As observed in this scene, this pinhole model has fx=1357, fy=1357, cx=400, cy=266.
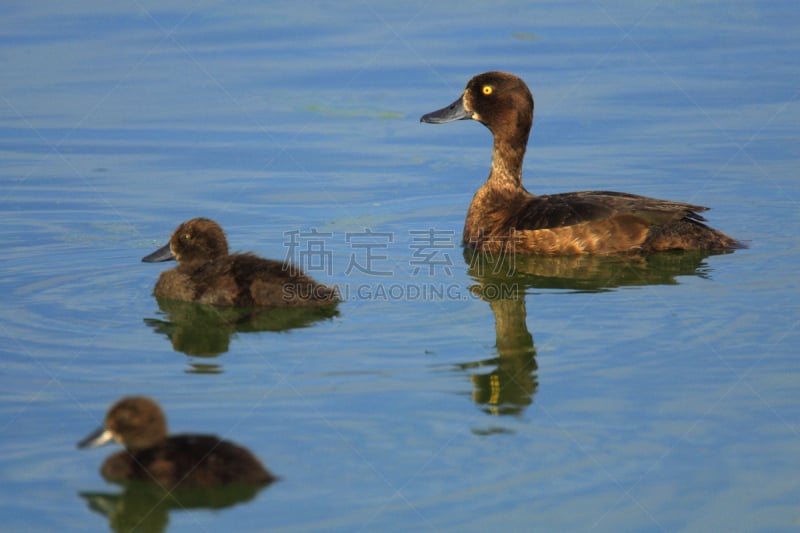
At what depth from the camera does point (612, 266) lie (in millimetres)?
9320

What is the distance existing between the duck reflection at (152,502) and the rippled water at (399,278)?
1 centimetres

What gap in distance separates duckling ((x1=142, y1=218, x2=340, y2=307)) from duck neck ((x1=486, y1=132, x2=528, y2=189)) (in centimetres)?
251

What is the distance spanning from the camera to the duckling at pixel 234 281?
8227 millimetres

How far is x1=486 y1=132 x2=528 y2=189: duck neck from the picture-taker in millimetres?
10430

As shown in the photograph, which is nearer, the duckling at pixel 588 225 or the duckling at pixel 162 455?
the duckling at pixel 162 455

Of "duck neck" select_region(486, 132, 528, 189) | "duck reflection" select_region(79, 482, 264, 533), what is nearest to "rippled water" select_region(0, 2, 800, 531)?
"duck reflection" select_region(79, 482, 264, 533)

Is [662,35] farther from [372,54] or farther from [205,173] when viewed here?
[205,173]

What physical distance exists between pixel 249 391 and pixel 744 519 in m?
2.53

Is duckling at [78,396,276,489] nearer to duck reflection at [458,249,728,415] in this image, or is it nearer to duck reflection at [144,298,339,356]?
duck reflection at [458,249,728,415]

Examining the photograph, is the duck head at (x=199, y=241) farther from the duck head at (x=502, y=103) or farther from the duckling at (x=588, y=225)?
the duck head at (x=502, y=103)

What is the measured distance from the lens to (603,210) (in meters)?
9.60

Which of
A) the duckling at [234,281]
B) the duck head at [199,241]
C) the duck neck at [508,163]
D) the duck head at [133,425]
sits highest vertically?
the duck neck at [508,163]

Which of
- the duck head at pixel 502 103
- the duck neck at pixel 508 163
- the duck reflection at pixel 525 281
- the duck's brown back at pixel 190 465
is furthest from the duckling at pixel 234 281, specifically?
the duck head at pixel 502 103

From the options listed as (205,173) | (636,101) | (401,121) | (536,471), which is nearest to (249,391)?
(536,471)
